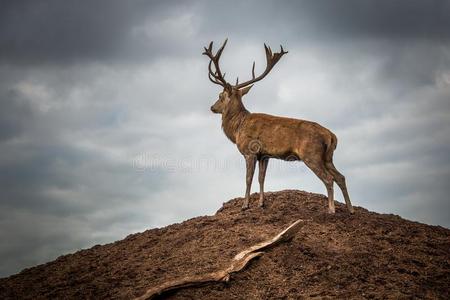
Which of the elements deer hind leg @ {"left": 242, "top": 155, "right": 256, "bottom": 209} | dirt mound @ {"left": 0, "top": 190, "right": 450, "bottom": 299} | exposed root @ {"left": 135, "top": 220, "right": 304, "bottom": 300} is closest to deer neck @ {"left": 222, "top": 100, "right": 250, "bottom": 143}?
deer hind leg @ {"left": 242, "top": 155, "right": 256, "bottom": 209}

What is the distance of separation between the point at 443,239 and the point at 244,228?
4965 millimetres

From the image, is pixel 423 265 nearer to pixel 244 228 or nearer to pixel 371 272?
pixel 371 272

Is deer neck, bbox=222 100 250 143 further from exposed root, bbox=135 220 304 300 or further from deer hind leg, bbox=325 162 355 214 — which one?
exposed root, bbox=135 220 304 300

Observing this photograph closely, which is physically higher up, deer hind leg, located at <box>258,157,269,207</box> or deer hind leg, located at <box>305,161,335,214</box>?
deer hind leg, located at <box>258,157,269,207</box>

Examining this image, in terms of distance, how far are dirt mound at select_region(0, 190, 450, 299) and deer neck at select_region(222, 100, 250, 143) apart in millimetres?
2095

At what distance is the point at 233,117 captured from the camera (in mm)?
14820

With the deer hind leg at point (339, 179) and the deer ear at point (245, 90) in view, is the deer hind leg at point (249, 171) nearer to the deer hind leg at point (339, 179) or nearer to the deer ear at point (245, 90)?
the deer hind leg at point (339, 179)

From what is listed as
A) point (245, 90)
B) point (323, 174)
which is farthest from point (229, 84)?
point (323, 174)

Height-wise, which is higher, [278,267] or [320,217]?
[320,217]

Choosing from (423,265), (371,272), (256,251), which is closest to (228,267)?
(256,251)

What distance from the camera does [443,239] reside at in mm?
12602

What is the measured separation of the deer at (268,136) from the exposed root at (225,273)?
2.35 meters

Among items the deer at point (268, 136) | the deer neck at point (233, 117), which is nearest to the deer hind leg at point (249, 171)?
the deer at point (268, 136)

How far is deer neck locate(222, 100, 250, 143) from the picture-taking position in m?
14.7
